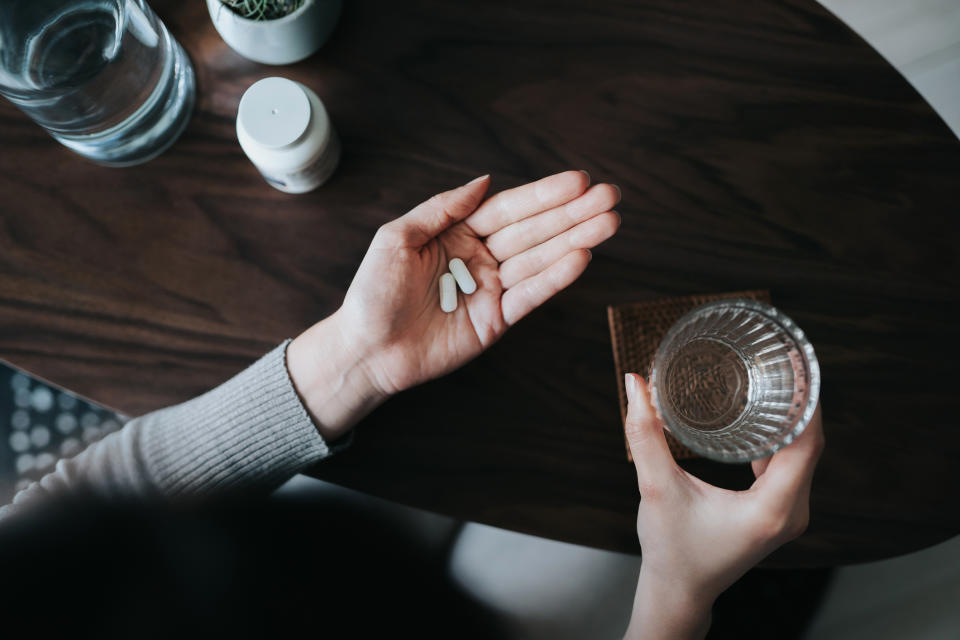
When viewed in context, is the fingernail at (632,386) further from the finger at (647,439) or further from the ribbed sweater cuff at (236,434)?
the ribbed sweater cuff at (236,434)

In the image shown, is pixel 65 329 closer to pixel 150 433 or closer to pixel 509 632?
pixel 150 433

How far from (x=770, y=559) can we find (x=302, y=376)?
588 millimetres

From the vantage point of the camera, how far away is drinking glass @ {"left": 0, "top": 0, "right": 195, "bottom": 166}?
680 mm

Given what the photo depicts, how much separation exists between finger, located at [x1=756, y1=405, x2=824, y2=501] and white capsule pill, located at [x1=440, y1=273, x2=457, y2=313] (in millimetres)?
386

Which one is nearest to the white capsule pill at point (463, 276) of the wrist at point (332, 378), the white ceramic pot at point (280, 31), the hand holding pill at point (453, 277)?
the hand holding pill at point (453, 277)

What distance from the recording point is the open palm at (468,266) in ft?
2.18

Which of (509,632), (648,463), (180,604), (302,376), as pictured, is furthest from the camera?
(509,632)

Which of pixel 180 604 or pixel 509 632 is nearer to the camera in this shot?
pixel 180 604

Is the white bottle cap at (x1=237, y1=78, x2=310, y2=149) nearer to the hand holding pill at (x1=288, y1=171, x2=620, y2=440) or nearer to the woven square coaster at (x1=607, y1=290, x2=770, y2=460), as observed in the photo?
the hand holding pill at (x1=288, y1=171, x2=620, y2=440)

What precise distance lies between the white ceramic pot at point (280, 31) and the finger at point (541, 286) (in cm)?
39

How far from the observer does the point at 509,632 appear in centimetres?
83

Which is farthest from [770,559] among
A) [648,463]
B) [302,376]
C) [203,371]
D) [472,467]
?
[203,371]

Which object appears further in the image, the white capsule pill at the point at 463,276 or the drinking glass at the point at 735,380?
the white capsule pill at the point at 463,276

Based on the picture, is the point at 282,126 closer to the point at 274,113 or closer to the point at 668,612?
the point at 274,113
